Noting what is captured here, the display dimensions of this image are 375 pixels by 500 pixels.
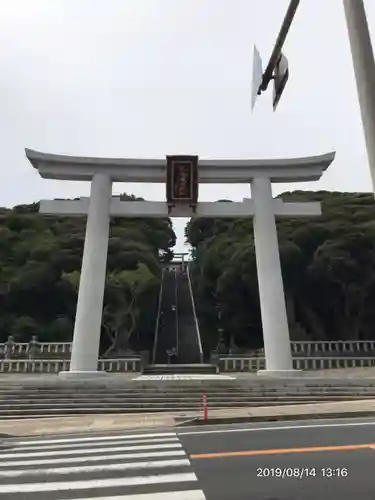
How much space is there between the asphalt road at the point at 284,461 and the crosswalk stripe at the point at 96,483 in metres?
0.31

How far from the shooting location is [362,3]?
6.16 m

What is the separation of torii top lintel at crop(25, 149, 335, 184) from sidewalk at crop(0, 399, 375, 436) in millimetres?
10248

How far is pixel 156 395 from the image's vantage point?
14680mm

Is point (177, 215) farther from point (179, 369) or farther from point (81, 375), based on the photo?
point (179, 369)

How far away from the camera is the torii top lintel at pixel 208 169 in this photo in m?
19.8

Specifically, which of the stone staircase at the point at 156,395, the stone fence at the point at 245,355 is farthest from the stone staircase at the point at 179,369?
the stone staircase at the point at 156,395

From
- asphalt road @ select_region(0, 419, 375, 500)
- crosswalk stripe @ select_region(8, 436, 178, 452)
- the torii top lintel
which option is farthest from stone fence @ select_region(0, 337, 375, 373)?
crosswalk stripe @ select_region(8, 436, 178, 452)

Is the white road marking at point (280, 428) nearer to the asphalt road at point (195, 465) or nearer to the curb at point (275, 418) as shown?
the asphalt road at point (195, 465)

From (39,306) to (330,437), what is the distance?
27653mm

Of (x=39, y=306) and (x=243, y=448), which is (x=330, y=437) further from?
(x=39, y=306)

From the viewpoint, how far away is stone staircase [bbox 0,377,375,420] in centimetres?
1370

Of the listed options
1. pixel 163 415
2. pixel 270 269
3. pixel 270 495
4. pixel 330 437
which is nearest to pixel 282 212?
pixel 270 269
